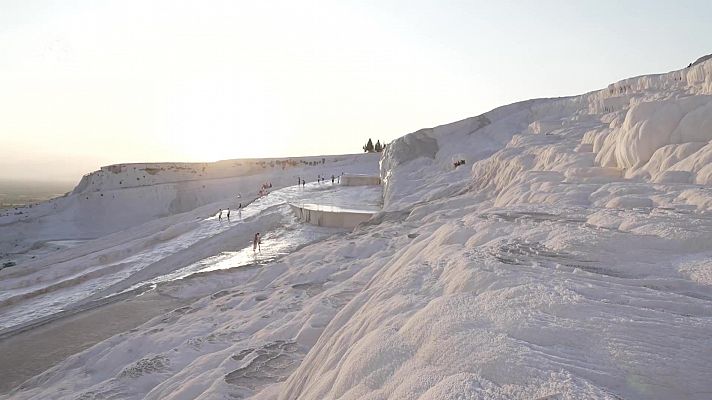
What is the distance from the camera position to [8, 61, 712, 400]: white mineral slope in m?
Result: 2.64

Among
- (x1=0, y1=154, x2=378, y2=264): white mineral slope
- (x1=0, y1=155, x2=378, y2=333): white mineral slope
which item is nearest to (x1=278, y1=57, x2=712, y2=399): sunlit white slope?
(x1=0, y1=155, x2=378, y2=333): white mineral slope

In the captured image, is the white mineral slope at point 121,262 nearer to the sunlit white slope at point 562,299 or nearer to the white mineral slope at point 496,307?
the white mineral slope at point 496,307

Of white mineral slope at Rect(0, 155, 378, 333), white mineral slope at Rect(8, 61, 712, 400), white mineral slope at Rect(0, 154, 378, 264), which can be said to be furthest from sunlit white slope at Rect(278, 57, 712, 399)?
white mineral slope at Rect(0, 154, 378, 264)

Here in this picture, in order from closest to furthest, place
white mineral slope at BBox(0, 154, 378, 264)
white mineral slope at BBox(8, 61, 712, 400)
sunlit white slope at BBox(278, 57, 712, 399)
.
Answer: sunlit white slope at BBox(278, 57, 712, 399) → white mineral slope at BBox(8, 61, 712, 400) → white mineral slope at BBox(0, 154, 378, 264)

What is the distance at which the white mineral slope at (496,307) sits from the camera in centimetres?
264

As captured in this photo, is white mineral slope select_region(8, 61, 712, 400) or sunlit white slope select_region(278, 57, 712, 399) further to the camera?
white mineral slope select_region(8, 61, 712, 400)

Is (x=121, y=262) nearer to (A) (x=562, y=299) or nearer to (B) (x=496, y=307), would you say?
Answer: (B) (x=496, y=307)

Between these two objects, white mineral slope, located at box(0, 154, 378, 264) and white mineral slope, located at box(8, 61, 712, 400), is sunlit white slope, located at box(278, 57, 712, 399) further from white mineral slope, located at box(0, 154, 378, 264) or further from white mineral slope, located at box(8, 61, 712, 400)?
white mineral slope, located at box(0, 154, 378, 264)

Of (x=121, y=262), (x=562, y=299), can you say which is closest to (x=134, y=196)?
(x=121, y=262)

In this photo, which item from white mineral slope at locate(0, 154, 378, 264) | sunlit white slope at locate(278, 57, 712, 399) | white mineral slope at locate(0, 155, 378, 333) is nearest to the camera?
sunlit white slope at locate(278, 57, 712, 399)

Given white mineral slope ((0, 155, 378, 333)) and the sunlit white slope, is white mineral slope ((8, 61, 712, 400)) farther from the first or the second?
white mineral slope ((0, 155, 378, 333))

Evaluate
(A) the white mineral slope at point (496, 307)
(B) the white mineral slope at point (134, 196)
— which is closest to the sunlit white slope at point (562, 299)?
(A) the white mineral slope at point (496, 307)

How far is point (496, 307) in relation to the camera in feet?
11.1

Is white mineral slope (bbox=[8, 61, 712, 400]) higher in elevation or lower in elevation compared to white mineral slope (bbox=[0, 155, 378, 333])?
higher
